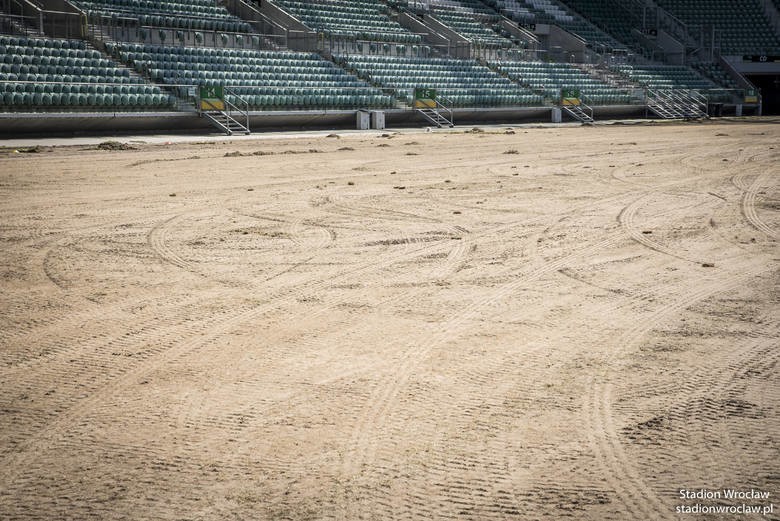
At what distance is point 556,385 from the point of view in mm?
4570

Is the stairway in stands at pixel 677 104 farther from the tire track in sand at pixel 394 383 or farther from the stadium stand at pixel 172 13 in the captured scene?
the tire track in sand at pixel 394 383

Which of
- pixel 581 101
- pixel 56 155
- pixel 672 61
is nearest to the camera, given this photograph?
pixel 56 155

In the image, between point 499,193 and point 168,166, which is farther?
point 168,166

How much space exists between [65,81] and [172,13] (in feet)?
27.8

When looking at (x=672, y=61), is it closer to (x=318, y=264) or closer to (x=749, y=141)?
(x=749, y=141)

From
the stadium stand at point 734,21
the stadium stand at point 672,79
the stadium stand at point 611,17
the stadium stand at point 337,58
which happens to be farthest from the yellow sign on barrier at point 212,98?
the stadium stand at point 734,21

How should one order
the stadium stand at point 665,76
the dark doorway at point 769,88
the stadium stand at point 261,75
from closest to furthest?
the stadium stand at point 261,75 < the stadium stand at point 665,76 < the dark doorway at point 769,88

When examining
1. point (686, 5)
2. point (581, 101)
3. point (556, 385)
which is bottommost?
point (556, 385)

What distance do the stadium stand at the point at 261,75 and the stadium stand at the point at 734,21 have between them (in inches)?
1301

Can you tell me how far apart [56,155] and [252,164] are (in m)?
4.77

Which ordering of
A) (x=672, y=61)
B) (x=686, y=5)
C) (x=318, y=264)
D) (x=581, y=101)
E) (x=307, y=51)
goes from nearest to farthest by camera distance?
1. (x=318, y=264)
2. (x=307, y=51)
3. (x=581, y=101)
4. (x=672, y=61)
5. (x=686, y=5)

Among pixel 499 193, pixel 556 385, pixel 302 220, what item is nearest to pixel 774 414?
pixel 556 385

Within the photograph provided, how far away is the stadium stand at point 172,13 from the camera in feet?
95.2

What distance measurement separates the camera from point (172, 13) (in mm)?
31250
